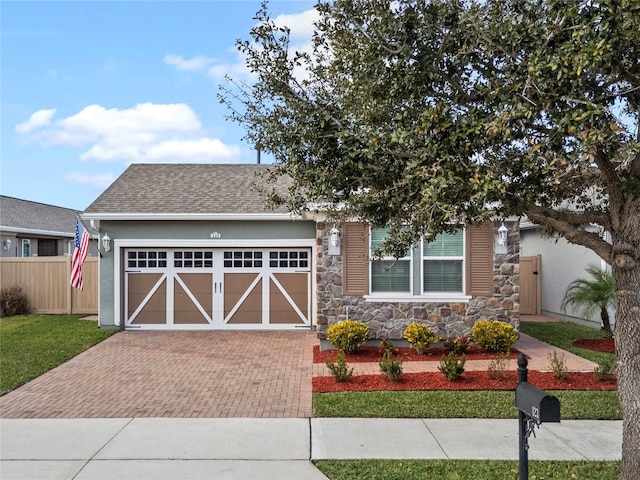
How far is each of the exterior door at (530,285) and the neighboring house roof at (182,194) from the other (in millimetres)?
8572

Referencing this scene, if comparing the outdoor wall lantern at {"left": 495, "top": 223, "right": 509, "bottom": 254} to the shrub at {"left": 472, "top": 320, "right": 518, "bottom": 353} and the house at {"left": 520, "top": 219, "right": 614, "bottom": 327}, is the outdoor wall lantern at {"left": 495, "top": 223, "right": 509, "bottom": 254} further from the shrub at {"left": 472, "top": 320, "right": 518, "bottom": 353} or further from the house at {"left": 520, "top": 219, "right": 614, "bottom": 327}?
the house at {"left": 520, "top": 219, "right": 614, "bottom": 327}

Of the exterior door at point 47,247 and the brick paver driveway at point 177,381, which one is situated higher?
the exterior door at point 47,247

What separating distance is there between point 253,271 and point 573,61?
11.2 metres

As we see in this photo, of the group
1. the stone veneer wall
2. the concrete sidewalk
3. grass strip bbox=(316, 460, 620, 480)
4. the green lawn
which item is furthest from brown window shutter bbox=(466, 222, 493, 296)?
the green lawn

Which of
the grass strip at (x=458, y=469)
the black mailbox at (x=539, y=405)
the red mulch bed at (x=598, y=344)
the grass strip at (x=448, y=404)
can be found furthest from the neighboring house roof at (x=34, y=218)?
the black mailbox at (x=539, y=405)

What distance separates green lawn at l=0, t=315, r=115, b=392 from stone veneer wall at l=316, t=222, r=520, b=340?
5526 millimetres

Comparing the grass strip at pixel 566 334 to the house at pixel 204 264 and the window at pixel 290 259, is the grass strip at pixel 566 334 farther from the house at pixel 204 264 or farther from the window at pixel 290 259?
the window at pixel 290 259

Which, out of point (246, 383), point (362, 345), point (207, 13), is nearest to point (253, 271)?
point (362, 345)

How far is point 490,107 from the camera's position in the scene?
4863 millimetres

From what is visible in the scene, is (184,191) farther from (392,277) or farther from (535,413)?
(535,413)

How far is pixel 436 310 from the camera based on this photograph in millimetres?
11281

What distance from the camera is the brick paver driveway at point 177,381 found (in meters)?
7.12

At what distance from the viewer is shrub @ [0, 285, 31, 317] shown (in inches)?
651

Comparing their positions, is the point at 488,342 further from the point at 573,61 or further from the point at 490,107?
the point at 573,61
